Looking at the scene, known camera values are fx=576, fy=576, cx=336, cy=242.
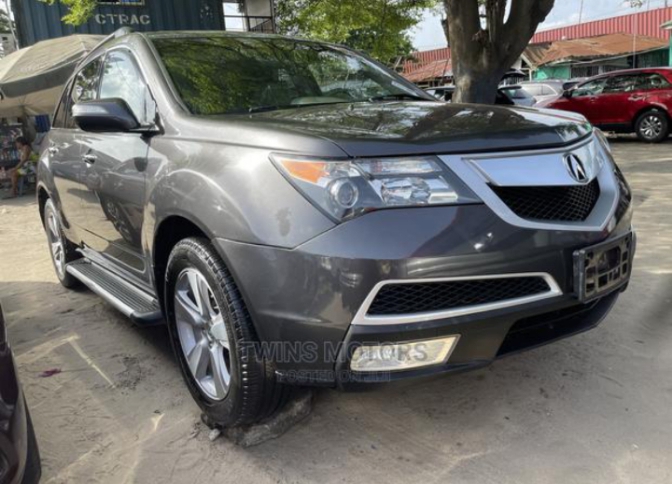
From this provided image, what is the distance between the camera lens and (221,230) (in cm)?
211

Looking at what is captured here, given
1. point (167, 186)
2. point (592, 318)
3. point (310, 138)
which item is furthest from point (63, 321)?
point (592, 318)

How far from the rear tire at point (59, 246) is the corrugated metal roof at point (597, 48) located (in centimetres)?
2736

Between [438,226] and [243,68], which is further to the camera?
[243,68]

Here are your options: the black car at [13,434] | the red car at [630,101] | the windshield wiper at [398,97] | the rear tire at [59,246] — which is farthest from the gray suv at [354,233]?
the red car at [630,101]

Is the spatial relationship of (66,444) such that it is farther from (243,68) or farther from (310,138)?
(243,68)

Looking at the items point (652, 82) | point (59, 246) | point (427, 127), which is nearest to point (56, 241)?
point (59, 246)

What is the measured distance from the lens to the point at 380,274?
5.93 feet

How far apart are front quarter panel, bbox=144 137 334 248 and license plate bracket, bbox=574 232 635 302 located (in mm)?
919

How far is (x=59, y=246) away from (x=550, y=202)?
12.9 ft

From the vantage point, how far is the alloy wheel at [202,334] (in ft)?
7.72

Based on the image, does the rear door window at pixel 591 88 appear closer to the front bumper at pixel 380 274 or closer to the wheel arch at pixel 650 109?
the wheel arch at pixel 650 109

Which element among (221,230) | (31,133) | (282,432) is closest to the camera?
(221,230)

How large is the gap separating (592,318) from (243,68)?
209cm

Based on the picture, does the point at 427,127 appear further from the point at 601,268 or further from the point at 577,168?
the point at 601,268
